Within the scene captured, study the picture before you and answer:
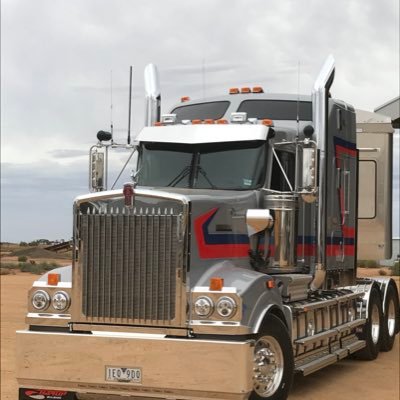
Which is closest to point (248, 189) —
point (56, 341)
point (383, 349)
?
point (56, 341)

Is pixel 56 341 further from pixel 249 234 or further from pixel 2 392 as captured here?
pixel 2 392

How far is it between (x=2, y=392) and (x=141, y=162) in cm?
396

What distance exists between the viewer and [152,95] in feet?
43.3

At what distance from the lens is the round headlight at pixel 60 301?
9.32 metres

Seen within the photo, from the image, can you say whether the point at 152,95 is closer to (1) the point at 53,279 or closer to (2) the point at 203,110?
(2) the point at 203,110

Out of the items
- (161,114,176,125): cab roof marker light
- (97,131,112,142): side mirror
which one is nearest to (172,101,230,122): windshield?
(161,114,176,125): cab roof marker light

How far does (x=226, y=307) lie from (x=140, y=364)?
1.05m

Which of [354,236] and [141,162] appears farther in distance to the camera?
[354,236]

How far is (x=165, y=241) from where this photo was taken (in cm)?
897

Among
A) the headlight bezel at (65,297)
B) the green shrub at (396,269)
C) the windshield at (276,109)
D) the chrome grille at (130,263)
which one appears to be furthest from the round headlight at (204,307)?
the green shrub at (396,269)

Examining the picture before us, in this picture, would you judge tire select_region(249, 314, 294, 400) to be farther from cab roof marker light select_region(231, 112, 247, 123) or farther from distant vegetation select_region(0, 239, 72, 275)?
distant vegetation select_region(0, 239, 72, 275)

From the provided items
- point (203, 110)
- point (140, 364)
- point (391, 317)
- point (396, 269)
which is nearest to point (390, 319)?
point (391, 317)

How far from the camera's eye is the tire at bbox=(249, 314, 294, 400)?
354 inches

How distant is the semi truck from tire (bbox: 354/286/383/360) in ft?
5.89
